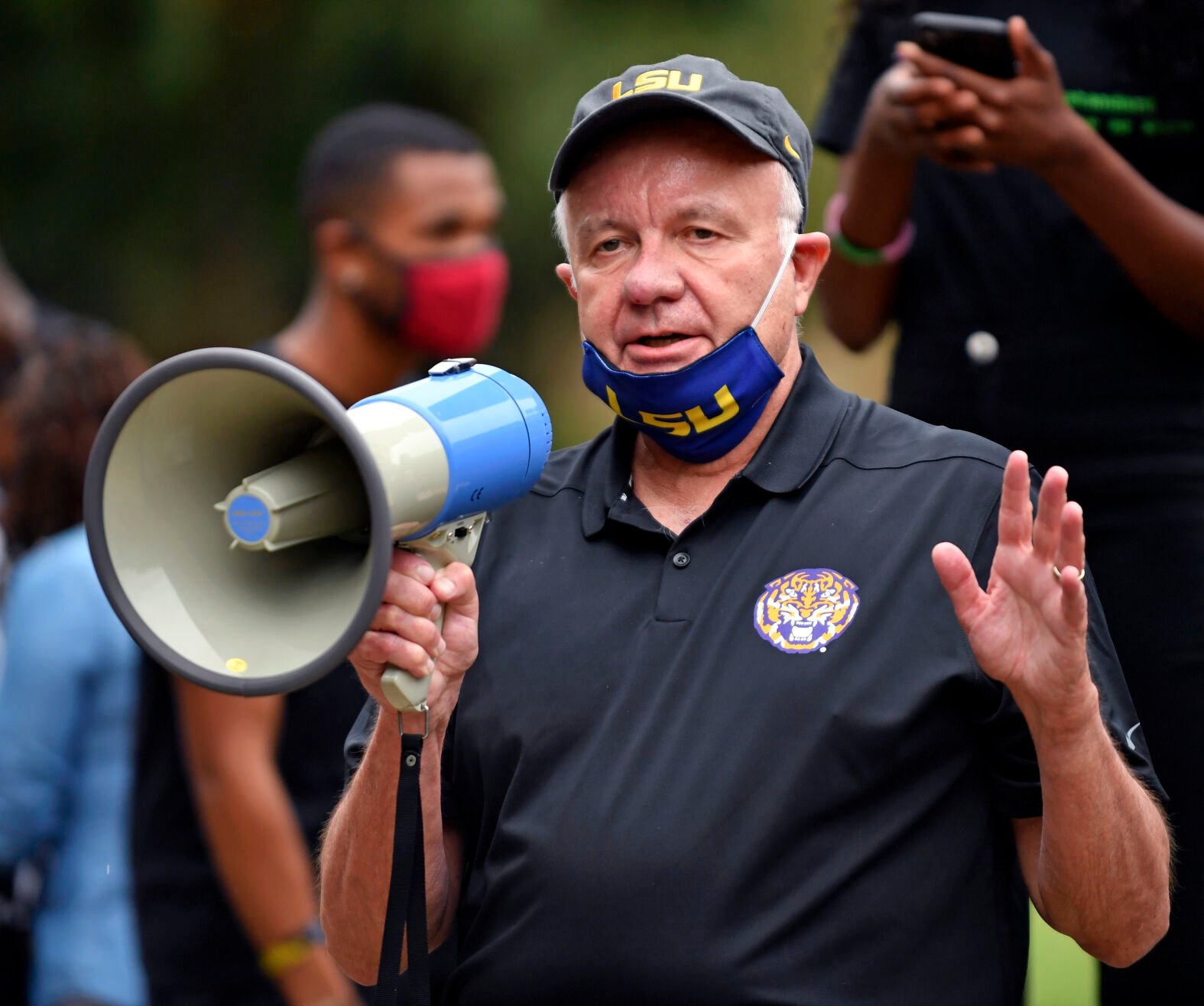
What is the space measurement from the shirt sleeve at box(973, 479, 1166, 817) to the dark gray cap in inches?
25.8

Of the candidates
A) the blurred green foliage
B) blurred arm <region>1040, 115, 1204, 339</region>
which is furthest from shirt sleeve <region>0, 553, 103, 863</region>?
the blurred green foliage

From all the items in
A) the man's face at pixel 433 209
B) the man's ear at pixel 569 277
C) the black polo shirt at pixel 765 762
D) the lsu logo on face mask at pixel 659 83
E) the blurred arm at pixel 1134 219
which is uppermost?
the lsu logo on face mask at pixel 659 83

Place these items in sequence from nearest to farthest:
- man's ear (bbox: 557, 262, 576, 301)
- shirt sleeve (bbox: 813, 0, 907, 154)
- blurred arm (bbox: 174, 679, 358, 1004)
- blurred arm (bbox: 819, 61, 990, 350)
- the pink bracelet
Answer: man's ear (bbox: 557, 262, 576, 301)
blurred arm (bbox: 819, 61, 990, 350)
the pink bracelet
shirt sleeve (bbox: 813, 0, 907, 154)
blurred arm (bbox: 174, 679, 358, 1004)

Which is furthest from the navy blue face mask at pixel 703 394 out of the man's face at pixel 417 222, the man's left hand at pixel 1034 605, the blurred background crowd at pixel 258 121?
the blurred background crowd at pixel 258 121

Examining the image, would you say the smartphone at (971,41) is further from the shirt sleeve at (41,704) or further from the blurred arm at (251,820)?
the shirt sleeve at (41,704)

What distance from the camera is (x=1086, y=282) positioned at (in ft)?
10.6

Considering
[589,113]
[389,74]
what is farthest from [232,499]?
[389,74]

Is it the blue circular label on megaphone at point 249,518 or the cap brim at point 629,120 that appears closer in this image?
the blue circular label on megaphone at point 249,518

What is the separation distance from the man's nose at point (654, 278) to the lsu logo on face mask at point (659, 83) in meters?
0.22

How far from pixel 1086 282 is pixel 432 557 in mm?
1614

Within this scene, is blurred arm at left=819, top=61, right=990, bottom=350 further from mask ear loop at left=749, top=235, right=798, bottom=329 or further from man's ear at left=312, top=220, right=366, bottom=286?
man's ear at left=312, top=220, right=366, bottom=286

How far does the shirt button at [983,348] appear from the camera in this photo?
10.9 ft

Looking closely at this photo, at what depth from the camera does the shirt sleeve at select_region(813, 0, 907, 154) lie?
3.55 metres

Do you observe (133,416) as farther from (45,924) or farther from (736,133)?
(45,924)
